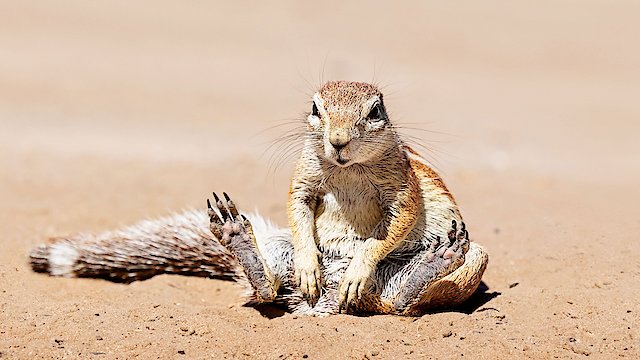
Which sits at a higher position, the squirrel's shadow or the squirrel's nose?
the squirrel's nose

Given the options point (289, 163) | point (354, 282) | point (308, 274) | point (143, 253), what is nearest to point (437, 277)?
point (354, 282)

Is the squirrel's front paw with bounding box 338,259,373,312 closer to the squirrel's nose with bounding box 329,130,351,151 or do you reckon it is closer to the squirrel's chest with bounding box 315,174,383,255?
the squirrel's chest with bounding box 315,174,383,255

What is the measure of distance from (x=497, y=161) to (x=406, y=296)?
7971 mm

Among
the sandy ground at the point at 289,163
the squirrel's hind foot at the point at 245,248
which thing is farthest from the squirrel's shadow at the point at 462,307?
the squirrel's hind foot at the point at 245,248

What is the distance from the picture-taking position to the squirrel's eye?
5.14 meters

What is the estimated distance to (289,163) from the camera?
12336 millimetres

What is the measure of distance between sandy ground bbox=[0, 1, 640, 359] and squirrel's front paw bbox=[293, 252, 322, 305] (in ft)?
0.80

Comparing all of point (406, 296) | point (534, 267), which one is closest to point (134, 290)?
point (406, 296)

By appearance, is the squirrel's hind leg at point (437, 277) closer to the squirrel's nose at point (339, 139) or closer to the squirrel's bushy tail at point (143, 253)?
the squirrel's nose at point (339, 139)

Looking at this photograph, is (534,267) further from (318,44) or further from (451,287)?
(318,44)

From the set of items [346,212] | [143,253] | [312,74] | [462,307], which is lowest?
[462,307]

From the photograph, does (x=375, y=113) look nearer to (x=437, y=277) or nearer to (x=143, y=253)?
(x=437, y=277)

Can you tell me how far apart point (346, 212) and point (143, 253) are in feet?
5.77

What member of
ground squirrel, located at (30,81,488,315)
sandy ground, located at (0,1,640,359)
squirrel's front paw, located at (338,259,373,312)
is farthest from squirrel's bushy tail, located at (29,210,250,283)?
squirrel's front paw, located at (338,259,373,312)
